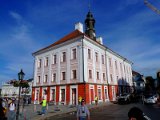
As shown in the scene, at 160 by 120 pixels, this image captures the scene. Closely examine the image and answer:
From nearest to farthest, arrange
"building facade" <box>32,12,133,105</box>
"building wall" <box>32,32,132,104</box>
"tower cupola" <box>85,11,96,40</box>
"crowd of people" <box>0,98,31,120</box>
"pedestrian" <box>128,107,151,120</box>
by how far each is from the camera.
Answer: "pedestrian" <box>128,107,151,120</box> → "crowd of people" <box>0,98,31,120</box> → "building wall" <box>32,32,132,104</box> → "building facade" <box>32,12,133,105</box> → "tower cupola" <box>85,11,96,40</box>

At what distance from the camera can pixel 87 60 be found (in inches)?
1176

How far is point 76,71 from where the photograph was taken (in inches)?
1161

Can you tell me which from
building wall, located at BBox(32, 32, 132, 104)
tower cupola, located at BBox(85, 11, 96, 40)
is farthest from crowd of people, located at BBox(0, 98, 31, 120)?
tower cupola, located at BBox(85, 11, 96, 40)

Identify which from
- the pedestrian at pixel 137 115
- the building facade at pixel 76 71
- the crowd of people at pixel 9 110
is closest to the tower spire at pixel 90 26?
the building facade at pixel 76 71

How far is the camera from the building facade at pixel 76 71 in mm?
28938

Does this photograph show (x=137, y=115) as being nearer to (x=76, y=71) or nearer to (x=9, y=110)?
(x=9, y=110)

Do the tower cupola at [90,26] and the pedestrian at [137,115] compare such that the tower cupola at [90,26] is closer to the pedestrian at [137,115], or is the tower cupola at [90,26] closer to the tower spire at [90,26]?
the tower spire at [90,26]

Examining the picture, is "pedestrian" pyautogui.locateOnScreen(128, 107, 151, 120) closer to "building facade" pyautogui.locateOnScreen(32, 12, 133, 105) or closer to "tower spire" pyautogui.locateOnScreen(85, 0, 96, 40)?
"building facade" pyautogui.locateOnScreen(32, 12, 133, 105)

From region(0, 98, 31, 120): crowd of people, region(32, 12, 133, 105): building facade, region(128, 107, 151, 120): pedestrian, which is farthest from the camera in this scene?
region(32, 12, 133, 105): building facade

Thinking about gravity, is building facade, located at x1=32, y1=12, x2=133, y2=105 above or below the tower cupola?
below

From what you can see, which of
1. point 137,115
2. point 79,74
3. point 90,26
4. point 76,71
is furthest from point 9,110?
point 90,26

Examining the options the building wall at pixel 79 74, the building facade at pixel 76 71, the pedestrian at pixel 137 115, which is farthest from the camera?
the building facade at pixel 76 71

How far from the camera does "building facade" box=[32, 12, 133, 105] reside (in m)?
28.9

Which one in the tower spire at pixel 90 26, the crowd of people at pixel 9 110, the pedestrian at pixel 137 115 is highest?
the tower spire at pixel 90 26
